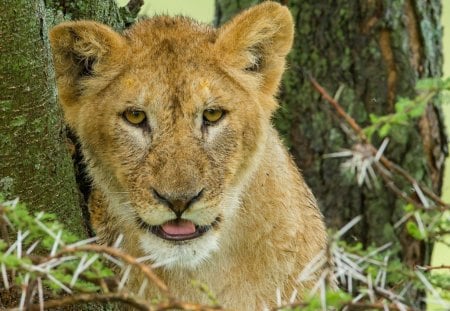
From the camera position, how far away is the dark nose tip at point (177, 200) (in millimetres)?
4520

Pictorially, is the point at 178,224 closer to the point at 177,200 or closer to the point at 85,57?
the point at 177,200

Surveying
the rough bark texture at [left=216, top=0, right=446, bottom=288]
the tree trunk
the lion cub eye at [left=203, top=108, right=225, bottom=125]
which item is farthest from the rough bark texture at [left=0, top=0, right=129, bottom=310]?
the rough bark texture at [left=216, top=0, right=446, bottom=288]

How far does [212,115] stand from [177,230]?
0.56m

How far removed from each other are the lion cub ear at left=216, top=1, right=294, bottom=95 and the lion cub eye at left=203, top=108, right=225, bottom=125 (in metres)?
0.36

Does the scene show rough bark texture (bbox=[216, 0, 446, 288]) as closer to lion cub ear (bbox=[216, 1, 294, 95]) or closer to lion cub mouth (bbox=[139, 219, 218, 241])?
lion cub ear (bbox=[216, 1, 294, 95])

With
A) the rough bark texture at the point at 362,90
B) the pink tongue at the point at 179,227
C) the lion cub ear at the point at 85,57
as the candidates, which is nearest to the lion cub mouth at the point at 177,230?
the pink tongue at the point at 179,227

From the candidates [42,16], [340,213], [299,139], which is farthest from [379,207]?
[42,16]

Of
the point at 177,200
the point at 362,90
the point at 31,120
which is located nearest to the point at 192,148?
the point at 177,200

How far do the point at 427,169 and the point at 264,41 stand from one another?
232 centimetres

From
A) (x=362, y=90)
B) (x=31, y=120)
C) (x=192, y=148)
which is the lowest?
(x=362, y=90)

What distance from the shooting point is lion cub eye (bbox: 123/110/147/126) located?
16.0 ft

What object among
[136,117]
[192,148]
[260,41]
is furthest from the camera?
[260,41]

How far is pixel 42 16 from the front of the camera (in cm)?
439

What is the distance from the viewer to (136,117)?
16.0 ft
